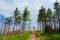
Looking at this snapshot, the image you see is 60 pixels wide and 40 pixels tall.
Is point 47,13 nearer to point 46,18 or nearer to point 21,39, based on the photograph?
point 46,18

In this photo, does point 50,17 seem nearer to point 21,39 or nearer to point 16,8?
point 16,8

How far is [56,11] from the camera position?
93.9 metres

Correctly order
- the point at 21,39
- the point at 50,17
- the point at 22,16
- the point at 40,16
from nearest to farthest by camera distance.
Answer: the point at 21,39 < the point at 22,16 < the point at 40,16 < the point at 50,17

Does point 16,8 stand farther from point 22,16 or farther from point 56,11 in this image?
point 56,11

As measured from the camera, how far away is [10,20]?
94.5 metres

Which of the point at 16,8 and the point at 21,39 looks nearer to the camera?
the point at 21,39

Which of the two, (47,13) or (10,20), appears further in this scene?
(47,13)

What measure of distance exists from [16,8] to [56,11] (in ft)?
75.1

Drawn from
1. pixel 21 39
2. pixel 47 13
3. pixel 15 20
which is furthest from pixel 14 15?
pixel 21 39

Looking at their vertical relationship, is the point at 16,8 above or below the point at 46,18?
above

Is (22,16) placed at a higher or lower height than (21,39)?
higher

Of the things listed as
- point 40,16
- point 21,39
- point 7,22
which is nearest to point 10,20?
point 7,22

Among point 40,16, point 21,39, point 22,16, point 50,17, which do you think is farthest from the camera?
point 50,17

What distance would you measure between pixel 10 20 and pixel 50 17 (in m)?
26.2
